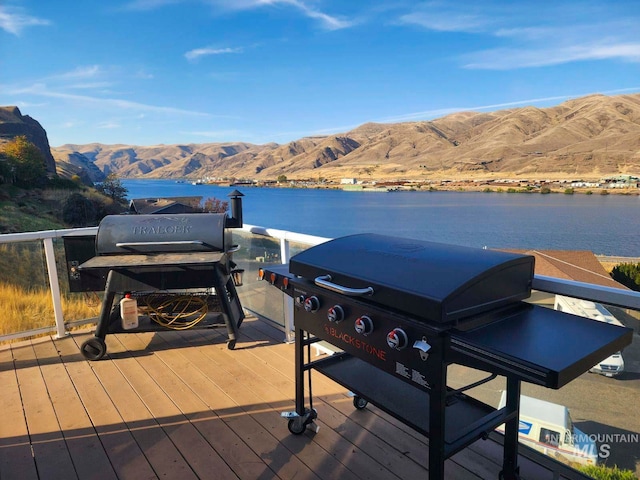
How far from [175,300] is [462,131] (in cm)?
14278

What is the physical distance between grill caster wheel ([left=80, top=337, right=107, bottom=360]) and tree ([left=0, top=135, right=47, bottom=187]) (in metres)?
35.4

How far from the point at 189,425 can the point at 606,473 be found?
193 cm

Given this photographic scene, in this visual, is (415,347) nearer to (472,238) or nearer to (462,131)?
(472,238)

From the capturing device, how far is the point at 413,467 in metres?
1.86

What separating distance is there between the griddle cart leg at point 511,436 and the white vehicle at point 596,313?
29cm

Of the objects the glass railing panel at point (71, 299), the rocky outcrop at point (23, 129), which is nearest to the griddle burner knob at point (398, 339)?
the glass railing panel at point (71, 299)

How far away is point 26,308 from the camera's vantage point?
3.53 meters

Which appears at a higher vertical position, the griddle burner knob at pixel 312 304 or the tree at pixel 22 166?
the tree at pixel 22 166

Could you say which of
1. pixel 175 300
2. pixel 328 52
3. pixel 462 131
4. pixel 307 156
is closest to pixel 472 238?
pixel 328 52

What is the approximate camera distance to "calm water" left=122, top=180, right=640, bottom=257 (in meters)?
37.1

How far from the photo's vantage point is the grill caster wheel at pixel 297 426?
6.97 feet

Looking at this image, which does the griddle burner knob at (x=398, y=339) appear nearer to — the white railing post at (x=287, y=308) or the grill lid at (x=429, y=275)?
the grill lid at (x=429, y=275)

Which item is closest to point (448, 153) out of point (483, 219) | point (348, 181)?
point (348, 181)

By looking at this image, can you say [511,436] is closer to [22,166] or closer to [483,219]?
[22,166]
